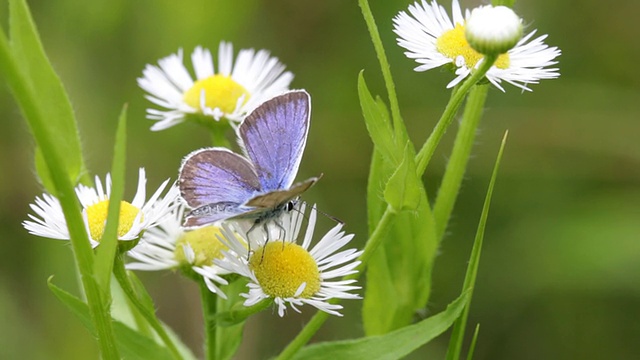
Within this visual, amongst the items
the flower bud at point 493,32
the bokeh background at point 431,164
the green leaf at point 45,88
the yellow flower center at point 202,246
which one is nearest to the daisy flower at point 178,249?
the yellow flower center at point 202,246

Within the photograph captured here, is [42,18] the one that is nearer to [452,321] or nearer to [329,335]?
[329,335]

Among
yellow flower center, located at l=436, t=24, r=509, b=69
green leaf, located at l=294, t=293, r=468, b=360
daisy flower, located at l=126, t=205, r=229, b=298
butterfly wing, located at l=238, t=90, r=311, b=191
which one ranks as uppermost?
yellow flower center, located at l=436, t=24, r=509, b=69

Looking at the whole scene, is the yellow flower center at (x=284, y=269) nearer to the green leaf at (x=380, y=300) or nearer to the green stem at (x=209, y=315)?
the green stem at (x=209, y=315)

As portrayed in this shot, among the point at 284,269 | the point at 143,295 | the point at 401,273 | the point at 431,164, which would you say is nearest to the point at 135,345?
the point at 143,295

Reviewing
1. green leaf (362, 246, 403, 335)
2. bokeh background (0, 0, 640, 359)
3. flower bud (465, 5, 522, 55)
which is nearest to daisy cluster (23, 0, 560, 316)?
flower bud (465, 5, 522, 55)

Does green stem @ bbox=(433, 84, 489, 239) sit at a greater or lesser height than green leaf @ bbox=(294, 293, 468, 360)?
greater

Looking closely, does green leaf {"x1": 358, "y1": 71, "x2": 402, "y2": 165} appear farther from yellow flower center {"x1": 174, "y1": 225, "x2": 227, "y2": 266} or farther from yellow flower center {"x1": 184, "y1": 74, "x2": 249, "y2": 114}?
yellow flower center {"x1": 184, "y1": 74, "x2": 249, "y2": 114}

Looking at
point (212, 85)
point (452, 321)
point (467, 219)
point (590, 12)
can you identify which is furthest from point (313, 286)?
point (590, 12)
